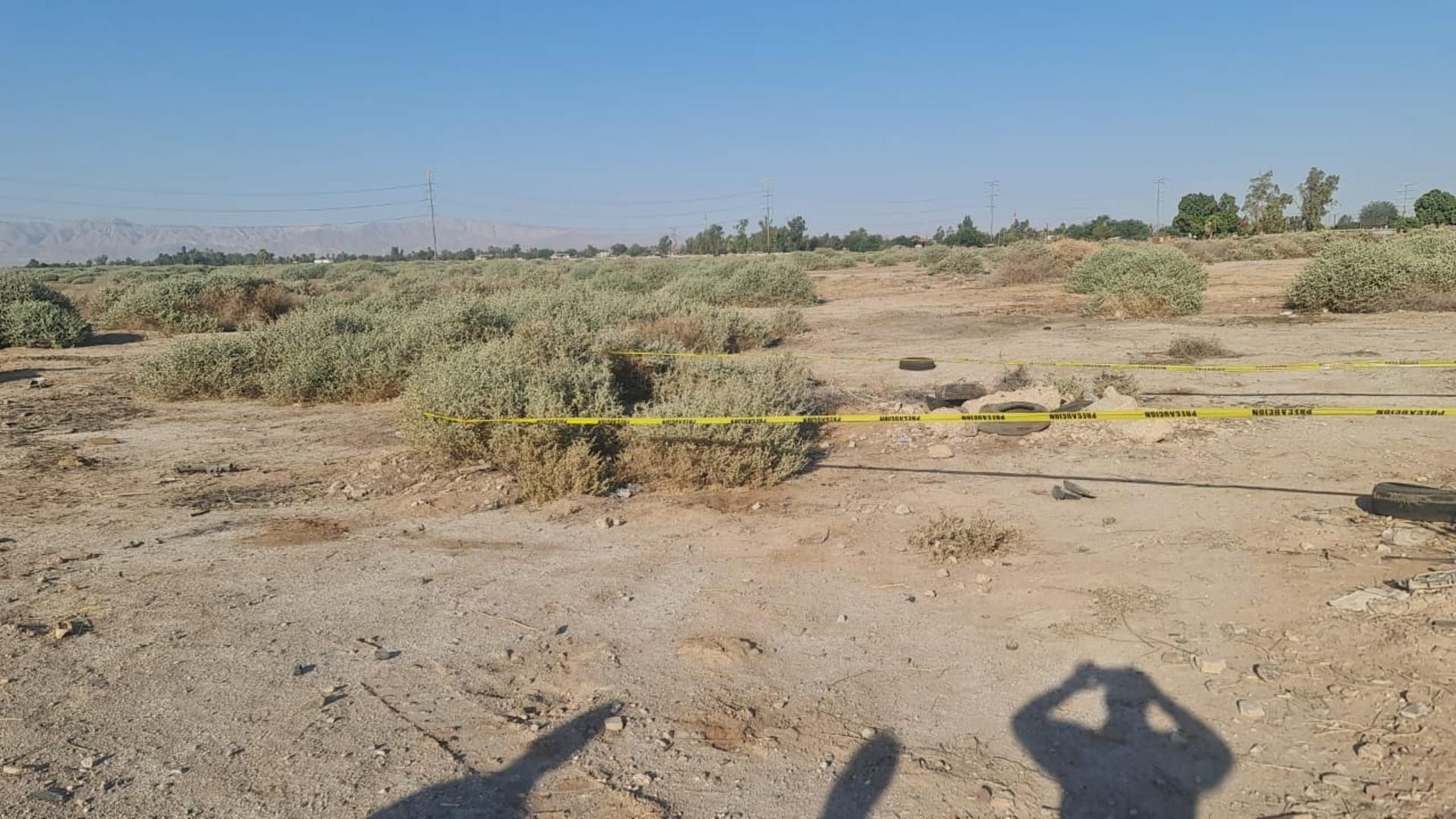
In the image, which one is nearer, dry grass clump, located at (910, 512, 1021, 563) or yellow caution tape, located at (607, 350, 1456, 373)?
dry grass clump, located at (910, 512, 1021, 563)

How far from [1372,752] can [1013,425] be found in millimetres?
5698

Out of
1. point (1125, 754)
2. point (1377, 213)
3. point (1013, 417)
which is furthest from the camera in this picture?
point (1377, 213)

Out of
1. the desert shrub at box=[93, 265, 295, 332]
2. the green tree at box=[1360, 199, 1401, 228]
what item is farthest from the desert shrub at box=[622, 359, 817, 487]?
the green tree at box=[1360, 199, 1401, 228]

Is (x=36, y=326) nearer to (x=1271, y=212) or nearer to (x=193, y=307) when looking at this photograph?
(x=193, y=307)

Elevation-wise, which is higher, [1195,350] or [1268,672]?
[1195,350]

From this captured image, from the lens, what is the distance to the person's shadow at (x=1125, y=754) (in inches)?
132

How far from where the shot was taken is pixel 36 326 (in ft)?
60.8

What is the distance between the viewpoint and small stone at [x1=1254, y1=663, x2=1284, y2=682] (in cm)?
409

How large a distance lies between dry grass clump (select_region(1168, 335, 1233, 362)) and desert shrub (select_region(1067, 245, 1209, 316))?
238 inches

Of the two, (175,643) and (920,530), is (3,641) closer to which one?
(175,643)

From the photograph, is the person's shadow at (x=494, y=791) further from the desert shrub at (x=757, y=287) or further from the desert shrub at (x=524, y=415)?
the desert shrub at (x=757, y=287)

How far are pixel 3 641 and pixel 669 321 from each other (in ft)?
33.2

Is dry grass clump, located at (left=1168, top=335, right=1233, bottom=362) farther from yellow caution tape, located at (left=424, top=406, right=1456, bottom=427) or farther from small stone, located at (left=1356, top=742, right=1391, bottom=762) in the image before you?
small stone, located at (left=1356, top=742, right=1391, bottom=762)

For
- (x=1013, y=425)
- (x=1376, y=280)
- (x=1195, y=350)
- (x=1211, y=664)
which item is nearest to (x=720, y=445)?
(x=1013, y=425)
